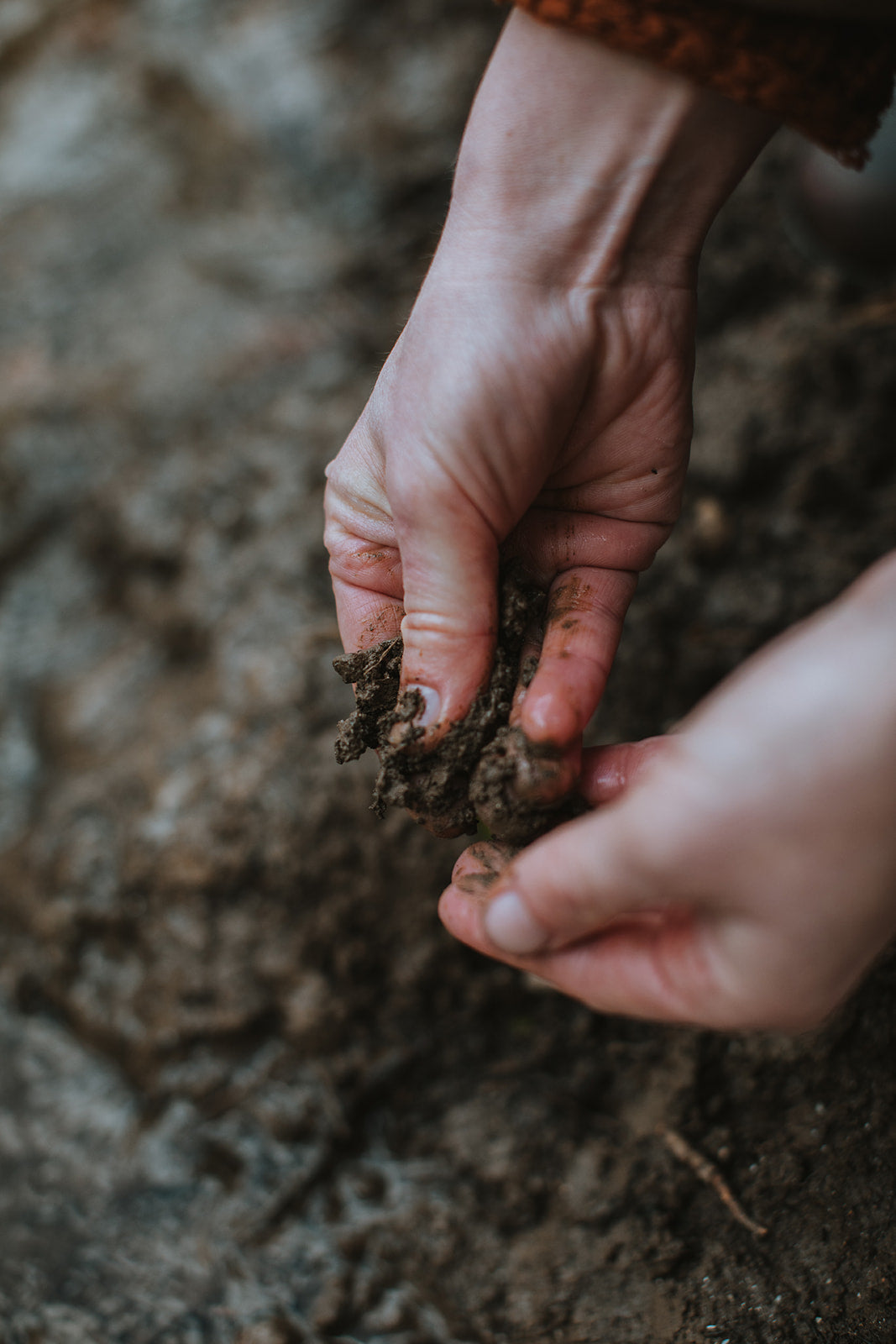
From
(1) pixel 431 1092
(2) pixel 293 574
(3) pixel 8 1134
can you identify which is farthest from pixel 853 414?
(3) pixel 8 1134

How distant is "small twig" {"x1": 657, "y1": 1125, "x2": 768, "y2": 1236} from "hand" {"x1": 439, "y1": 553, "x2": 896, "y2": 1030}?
18.9 inches

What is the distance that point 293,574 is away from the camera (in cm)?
203

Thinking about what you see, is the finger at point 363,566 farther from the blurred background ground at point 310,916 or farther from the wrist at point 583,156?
the blurred background ground at point 310,916

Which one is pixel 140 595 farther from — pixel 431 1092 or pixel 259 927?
pixel 431 1092

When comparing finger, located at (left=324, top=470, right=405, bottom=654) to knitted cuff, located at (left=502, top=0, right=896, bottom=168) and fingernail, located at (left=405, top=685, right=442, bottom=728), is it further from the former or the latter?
knitted cuff, located at (left=502, top=0, right=896, bottom=168)

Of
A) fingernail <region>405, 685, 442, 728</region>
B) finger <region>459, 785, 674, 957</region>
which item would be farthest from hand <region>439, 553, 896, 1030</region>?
fingernail <region>405, 685, 442, 728</region>

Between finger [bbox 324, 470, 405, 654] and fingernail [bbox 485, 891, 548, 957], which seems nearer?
fingernail [bbox 485, 891, 548, 957]

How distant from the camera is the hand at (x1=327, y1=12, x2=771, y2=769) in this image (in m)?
1.09

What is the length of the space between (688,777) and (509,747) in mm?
284

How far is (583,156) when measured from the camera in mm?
1115

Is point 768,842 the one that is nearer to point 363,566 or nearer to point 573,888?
point 573,888

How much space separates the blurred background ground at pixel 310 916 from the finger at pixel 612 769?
54cm

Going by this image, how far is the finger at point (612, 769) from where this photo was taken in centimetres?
114

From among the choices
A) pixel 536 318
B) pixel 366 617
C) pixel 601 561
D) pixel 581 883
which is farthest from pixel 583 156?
pixel 581 883
